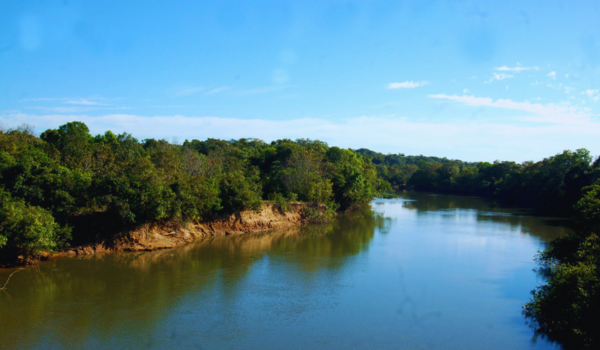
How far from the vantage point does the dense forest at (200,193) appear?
1398 cm

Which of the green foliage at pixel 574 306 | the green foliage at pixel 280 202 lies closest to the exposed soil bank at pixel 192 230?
the green foliage at pixel 280 202

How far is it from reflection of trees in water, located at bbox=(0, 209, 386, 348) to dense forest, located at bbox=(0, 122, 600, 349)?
2.24 m

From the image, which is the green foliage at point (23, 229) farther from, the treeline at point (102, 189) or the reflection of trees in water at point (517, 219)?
the reflection of trees in water at point (517, 219)

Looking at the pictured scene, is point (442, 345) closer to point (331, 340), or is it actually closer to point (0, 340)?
point (331, 340)

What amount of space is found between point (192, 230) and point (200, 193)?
2893 mm

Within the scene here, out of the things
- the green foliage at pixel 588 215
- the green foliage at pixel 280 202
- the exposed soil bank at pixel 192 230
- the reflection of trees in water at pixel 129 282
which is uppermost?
the green foliage at pixel 588 215

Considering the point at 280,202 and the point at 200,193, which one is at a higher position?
the point at 200,193

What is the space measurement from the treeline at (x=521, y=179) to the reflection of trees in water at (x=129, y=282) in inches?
1039

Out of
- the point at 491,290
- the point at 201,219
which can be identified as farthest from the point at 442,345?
the point at 201,219

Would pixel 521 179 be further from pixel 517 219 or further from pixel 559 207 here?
pixel 517 219

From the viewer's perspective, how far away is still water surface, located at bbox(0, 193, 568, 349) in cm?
1316

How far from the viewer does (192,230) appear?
28203 millimetres

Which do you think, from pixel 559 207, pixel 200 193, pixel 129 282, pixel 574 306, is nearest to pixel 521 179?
pixel 559 207

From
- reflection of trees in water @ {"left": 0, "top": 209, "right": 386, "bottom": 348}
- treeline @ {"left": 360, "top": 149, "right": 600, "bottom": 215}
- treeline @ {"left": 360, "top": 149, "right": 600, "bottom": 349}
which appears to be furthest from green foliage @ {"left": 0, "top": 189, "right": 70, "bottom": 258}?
treeline @ {"left": 360, "top": 149, "right": 600, "bottom": 215}
